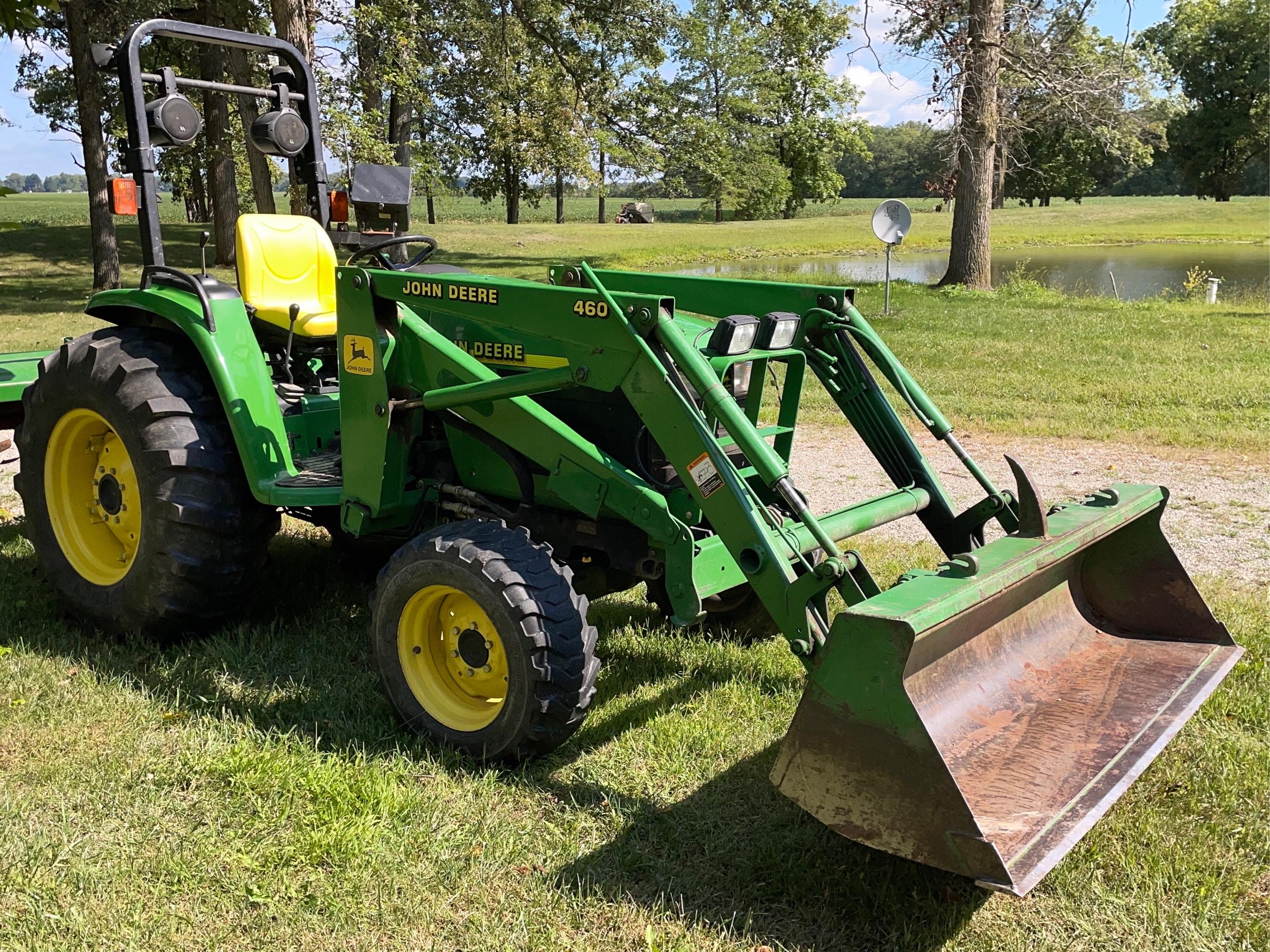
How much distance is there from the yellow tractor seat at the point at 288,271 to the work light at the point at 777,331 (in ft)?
6.85

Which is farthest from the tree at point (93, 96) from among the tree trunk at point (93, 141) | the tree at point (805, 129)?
the tree at point (805, 129)

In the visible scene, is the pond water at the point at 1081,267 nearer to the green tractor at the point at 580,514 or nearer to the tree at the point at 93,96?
the tree at the point at 93,96

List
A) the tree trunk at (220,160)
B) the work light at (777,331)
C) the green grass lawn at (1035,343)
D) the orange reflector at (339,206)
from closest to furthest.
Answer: the work light at (777,331), the orange reflector at (339,206), the green grass lawn at (1035,343), the tree trunk at (220,160)

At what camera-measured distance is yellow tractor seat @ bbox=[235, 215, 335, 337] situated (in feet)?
16.0

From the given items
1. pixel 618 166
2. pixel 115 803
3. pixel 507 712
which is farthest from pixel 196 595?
pixel 618 166

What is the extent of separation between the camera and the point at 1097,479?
281 inches

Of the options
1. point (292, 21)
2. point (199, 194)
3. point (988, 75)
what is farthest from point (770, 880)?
point (199, 194)

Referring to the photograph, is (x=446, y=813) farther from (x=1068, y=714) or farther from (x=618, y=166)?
(x=618, y=166)

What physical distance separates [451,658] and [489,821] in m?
0.68

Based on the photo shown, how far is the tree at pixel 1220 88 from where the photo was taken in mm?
54750

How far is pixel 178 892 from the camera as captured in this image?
2.91 metres

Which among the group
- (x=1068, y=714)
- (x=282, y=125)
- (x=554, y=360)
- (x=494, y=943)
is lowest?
(x=494, y=943)

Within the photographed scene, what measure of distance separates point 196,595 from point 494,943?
2170 mm

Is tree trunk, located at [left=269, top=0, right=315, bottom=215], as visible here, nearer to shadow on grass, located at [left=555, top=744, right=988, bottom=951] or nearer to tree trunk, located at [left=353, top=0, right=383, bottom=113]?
tree trunk, located at [left=353, top=0, right=383, bottom=113]
